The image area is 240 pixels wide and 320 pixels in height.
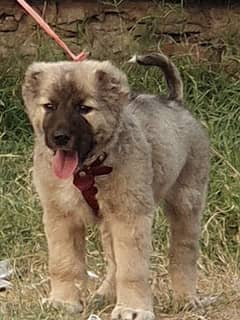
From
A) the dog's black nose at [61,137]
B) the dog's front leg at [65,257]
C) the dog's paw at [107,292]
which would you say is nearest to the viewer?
the dog's black nose at [61,137]

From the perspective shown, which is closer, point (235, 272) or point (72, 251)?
point (72, 251)

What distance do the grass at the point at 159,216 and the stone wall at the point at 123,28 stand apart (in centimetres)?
26

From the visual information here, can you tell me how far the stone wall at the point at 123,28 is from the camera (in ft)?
32.3

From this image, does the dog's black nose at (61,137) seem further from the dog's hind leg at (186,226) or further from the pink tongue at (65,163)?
the dog's hind leg at (186,226)

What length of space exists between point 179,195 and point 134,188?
0.66 m

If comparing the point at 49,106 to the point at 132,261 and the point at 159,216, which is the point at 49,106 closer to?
the point at 132,261

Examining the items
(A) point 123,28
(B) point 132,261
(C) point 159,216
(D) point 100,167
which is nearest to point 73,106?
(D) point 100,167

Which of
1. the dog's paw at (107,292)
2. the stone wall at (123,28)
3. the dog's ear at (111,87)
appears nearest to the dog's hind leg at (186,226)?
the dog's paw at (107,292)

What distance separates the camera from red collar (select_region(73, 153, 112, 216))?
19.2 ft

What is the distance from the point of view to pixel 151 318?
5.94 m

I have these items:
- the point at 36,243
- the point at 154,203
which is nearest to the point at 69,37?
the point at 36,243

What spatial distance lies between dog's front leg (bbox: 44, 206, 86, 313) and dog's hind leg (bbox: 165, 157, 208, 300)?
0.62 m

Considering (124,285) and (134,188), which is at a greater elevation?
(134,188)

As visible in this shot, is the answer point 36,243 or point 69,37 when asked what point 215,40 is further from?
point 36,243
